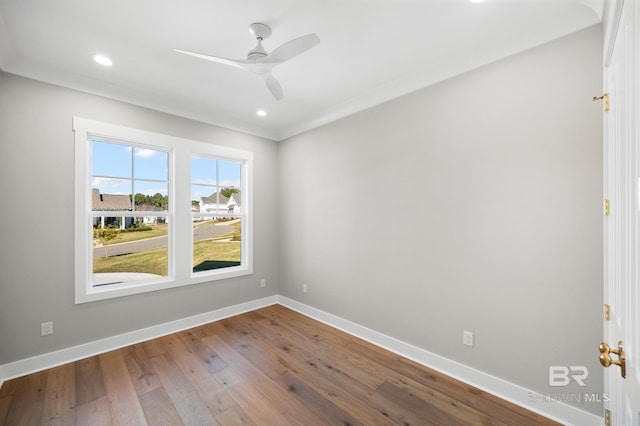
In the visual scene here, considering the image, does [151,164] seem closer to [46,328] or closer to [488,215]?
[46,328]

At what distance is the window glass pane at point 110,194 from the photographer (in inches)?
112

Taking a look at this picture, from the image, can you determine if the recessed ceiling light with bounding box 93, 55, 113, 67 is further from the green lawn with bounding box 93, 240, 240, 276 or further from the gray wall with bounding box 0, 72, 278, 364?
the green lawn with bounding box 93, 240, 240, 276

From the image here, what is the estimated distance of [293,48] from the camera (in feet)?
5.86

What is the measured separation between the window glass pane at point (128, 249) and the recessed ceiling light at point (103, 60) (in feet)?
5.00

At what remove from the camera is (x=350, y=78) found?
8.97 ft

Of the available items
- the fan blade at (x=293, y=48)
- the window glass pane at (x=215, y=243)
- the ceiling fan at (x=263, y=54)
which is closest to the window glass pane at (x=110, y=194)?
the window glass pane at (x=215, y=243)

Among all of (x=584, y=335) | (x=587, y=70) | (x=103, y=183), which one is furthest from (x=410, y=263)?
(x=103, y=183)

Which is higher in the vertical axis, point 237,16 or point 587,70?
point 237,16

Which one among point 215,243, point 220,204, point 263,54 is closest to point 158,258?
point 215,243

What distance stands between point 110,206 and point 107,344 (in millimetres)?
1451

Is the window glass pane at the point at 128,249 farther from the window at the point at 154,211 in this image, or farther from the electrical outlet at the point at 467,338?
the electrical outlet at the point at 467,338

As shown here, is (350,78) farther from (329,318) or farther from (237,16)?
(329,318)

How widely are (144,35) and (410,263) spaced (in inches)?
118

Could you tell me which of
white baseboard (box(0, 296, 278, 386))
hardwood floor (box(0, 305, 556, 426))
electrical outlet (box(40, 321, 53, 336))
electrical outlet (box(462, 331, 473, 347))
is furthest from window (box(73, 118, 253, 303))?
electrical outlet (box(462, 331, 473, 347))
